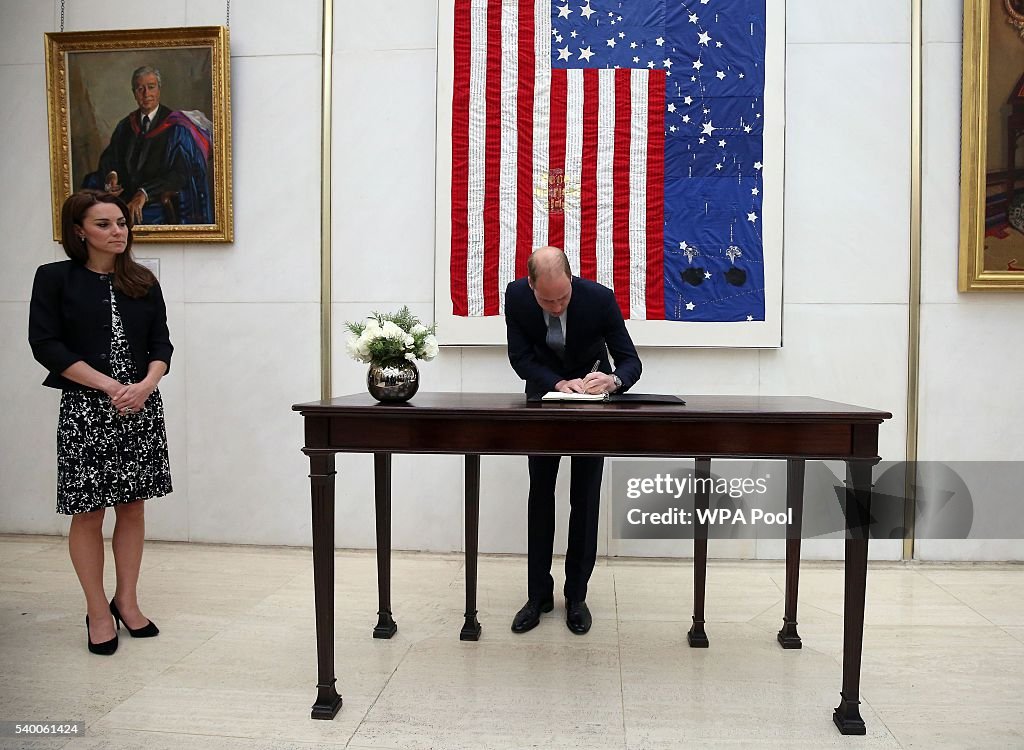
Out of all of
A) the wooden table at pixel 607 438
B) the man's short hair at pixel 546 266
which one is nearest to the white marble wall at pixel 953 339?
the wooden table at pixel 607 438

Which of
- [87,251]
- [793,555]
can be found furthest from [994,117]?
[87,251]

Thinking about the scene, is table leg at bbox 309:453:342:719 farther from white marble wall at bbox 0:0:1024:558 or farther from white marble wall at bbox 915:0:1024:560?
white marble wall at bbox 915:0:1024:560

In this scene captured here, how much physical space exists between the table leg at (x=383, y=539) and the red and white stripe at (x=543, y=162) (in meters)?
1.50

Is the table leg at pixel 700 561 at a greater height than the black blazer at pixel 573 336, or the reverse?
the black blazer at pixel 573 336

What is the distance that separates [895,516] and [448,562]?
2619 millimetres

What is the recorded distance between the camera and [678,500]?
5043mm

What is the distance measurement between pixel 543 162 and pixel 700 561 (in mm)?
2449

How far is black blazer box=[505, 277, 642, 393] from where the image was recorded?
3.58 m

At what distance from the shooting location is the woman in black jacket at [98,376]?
3.30 m

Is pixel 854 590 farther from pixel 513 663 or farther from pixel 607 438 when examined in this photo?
pixel 513 663

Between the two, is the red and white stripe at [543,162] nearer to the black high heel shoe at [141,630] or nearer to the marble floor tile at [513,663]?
the marble floor tile at [513,663]

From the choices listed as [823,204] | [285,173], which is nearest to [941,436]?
[823,204]

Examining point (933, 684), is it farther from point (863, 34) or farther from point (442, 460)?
point (863, 34)

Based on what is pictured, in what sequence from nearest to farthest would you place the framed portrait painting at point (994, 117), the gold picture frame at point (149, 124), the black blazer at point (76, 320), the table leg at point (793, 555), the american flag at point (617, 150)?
the black blazer at point (76, 320)
the table leg at point (793, 555)
the framed portrait painting at point (994, 117)
the american flag at point (617, 150)
the gold picture frame at point (149, 124)
